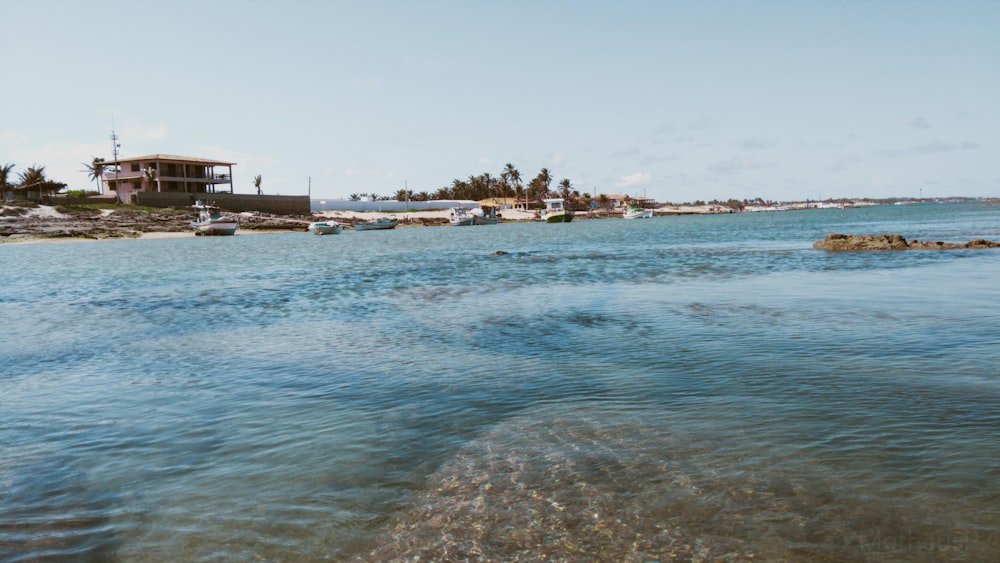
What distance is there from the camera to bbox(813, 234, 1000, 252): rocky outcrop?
34.6 metres

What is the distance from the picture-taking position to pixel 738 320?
14.6 meters

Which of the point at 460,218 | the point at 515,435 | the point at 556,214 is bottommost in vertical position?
the point at 515,435

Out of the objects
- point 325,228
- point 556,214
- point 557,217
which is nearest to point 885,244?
point 325,228

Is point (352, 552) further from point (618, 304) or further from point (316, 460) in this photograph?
point (618, 304)

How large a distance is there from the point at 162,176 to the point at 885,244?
92.1 m

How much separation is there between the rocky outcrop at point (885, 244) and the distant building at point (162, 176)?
85680 millimetres

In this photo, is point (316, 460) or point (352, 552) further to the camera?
point (316, 460)

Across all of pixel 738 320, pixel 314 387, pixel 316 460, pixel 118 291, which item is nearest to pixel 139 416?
pixel 314 387

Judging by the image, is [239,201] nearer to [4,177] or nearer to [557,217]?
[4,177]

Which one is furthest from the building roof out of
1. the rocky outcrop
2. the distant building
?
the rocky outcrop

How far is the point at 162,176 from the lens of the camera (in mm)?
96250

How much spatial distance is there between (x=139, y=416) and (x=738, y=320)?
1142 centimetres

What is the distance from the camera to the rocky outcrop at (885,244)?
1363 inches

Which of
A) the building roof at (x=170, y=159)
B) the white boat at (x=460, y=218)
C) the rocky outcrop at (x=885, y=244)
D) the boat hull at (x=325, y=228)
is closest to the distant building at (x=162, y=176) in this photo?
the building roof at (x=170, y=159)
